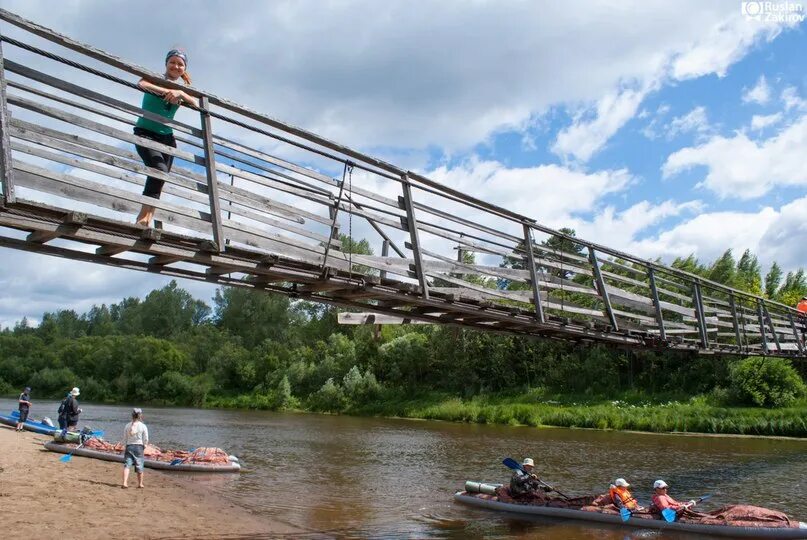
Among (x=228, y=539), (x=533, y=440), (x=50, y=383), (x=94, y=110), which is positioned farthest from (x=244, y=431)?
(x=50, y=383)

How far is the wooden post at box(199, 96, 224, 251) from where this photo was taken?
813cm

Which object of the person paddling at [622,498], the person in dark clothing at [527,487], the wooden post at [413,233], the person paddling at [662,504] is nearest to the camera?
the wooden post at [413,233]

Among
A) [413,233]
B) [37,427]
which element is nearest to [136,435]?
[413,233]

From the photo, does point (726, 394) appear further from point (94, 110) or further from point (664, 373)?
point (94, 110)

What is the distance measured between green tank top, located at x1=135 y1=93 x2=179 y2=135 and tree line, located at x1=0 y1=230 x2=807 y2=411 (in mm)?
21013

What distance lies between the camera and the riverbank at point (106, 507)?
11.6 metres

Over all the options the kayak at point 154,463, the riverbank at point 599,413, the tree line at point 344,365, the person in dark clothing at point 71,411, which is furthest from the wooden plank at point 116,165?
the riverbank at point 599,413

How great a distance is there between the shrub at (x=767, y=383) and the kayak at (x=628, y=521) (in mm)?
25929

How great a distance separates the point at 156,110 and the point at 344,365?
54.2 metres

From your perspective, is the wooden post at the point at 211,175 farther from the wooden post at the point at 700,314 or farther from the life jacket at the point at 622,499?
the wooden post at the point at 700,314

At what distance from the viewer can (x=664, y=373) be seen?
4503cm

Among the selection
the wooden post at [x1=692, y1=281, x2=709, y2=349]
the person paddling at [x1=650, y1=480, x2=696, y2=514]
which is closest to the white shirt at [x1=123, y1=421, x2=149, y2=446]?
the person paddling at [x1=650, y1=480, x2=696, y2=514]

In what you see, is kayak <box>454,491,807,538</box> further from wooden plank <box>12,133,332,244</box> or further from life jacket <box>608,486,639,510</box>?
wooden plank <box>12,133,332,244</box>

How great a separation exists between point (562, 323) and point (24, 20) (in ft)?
35.5
